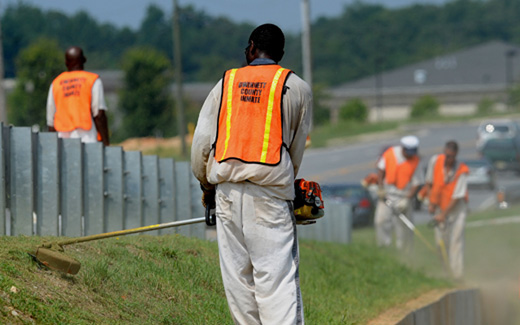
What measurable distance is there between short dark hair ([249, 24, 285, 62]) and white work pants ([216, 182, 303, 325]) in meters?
0.83

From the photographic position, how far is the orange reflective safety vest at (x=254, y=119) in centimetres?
555

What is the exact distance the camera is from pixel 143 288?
22.8 feet

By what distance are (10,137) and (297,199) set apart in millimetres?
3646

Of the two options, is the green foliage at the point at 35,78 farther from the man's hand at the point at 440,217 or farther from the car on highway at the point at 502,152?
the man's hand at the point at 440,217

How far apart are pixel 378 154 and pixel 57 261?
4365cm

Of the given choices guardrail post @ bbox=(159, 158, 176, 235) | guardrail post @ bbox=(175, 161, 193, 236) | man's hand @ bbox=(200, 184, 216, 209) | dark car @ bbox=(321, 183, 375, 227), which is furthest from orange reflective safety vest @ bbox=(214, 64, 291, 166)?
dark car @ bbox=(321, 183, 375, 227)

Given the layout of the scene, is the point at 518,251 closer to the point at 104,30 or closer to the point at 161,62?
the point at 161,62

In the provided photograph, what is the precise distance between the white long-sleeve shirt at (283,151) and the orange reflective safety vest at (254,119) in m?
0.05

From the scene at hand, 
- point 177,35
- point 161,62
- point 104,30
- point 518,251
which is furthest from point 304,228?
point 104,30

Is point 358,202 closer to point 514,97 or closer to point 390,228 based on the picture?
point 390,228

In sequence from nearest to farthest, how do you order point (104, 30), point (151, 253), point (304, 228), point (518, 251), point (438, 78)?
point (151, 253) → point (304, 228) → point (518, 251) → point (438, 78) → point (104, 30)

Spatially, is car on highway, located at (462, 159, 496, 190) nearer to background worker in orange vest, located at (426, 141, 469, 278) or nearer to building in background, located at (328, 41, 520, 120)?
background worker in orange vest, located at (426, 141, 469, 278)

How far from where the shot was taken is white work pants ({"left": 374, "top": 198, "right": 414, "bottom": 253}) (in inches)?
625

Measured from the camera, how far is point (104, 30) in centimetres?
11725
